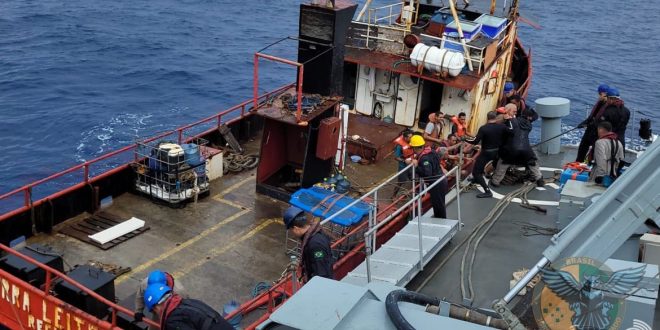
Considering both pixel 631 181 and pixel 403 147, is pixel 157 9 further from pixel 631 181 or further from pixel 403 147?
pixel 631 181

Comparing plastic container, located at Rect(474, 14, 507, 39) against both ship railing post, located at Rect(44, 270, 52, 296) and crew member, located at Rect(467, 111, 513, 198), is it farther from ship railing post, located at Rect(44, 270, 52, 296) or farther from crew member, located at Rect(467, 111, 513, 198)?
ship railing post, located at Rect(44, 270, 52, 296)

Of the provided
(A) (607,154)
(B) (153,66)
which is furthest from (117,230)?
(B) (153,66)

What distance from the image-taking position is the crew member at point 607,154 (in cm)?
1134

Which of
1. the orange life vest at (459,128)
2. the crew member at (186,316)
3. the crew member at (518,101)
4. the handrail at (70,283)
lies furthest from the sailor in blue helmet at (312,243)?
the crew member at (518,101)

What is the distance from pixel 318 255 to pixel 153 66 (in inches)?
1050

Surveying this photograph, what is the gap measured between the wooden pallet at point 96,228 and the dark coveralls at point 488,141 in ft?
20.4

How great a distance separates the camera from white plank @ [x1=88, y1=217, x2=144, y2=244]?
12.1m

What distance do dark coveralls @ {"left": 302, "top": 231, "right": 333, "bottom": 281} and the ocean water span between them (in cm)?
1496

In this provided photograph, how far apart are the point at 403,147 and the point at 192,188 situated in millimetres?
4115

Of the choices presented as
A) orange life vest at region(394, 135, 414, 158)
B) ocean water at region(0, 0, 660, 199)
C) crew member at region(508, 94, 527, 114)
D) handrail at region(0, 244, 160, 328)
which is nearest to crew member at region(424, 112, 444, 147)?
crew member at region(508, 94, 527, 114)

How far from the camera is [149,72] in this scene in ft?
105

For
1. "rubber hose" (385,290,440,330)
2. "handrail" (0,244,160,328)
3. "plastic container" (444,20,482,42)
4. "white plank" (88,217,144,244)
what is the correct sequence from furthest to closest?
"plastic container" (444,20,482,42), "white plank" (88,217,144,244), "handrail" (0,244,160,328), "rubber hose" (385,290,440,330)

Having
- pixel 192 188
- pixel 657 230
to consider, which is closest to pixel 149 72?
pixel 192 188

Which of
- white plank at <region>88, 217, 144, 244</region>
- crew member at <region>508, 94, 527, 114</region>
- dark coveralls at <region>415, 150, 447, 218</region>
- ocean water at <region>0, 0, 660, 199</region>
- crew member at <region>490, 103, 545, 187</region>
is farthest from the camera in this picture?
ocean water at <region>0, 0, 660, 199</region>
